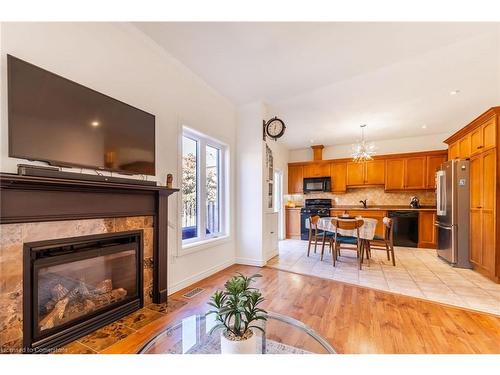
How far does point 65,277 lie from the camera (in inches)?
69.5

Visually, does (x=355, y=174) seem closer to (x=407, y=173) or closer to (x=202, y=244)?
(x=407, y=173)

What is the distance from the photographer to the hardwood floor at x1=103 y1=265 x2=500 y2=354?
1716 mm

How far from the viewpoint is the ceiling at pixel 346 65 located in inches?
87.1

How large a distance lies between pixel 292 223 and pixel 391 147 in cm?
337

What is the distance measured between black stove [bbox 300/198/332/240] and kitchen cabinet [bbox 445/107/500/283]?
296 centimetres

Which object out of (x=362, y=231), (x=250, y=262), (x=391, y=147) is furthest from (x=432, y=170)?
(x=250, y=262)

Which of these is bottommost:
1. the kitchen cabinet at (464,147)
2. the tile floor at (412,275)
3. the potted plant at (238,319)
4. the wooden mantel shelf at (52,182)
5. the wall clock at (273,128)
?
the tile floor at (412,275)

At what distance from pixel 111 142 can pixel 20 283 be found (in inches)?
45.8

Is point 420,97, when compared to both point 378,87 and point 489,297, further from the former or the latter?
point 489,297

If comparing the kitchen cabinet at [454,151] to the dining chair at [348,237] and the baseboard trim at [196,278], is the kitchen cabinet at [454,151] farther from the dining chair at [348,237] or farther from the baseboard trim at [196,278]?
the baseboard trim at [196,278]

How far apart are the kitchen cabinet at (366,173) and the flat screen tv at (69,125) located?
5.54 metres

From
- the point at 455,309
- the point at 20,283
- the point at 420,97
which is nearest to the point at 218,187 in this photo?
the point at 20,283

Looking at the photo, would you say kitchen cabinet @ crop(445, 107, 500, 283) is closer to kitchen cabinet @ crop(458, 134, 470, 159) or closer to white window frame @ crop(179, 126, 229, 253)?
kitchen cabinet @ crop(458, 134, 470, 159)

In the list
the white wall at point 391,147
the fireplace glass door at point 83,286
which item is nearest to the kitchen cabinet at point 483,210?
the white wall at point 391,147
